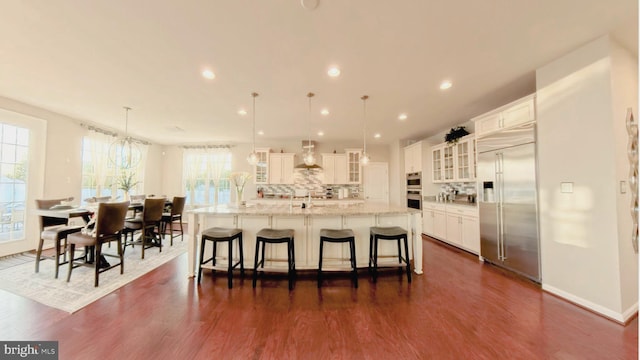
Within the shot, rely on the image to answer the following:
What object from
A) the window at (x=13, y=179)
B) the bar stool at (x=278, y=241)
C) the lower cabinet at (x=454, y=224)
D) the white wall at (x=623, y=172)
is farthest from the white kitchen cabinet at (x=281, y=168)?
the white wall at (x=623, y=172)

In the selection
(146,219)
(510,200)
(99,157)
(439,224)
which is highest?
(99,157)

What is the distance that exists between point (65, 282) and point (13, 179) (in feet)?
8.87

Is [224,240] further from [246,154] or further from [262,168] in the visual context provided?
[246,154]

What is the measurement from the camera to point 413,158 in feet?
18.7

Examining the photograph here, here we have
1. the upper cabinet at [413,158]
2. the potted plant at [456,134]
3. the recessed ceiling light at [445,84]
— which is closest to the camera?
the recessed ceiling light at [445,84]

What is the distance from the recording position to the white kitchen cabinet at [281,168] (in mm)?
6293

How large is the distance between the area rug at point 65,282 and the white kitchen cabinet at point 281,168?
330 cm

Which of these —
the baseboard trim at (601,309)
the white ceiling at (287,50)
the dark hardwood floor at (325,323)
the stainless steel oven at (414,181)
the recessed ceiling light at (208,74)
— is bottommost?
the dark hardwood floor at (325,323)

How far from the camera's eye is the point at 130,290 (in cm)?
255

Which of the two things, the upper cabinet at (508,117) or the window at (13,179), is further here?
the window at (13,179)

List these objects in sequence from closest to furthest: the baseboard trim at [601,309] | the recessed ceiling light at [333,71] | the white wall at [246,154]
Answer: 1. the baseboard trim at [601,309]
2. the recessed ceiling light at [333,71]
3. the white wall at [246,154]

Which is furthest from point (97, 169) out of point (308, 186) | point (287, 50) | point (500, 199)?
point (500, 199)

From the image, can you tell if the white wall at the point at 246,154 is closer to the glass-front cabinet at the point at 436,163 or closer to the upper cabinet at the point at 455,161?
the glass-front cabinet at the point at 436,163

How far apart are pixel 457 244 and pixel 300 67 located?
167 inches
